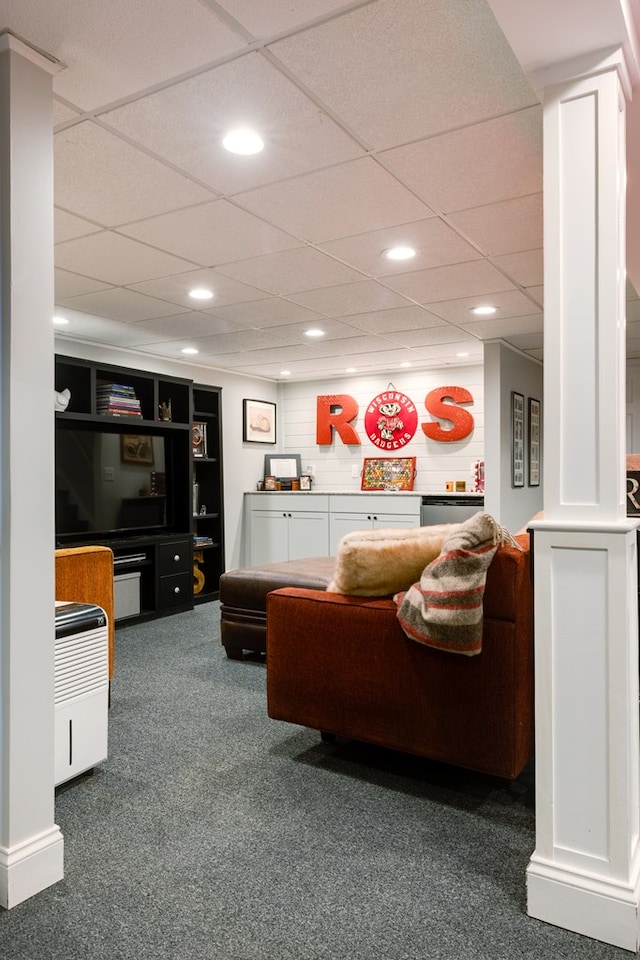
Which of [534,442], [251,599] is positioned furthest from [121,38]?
[534,442]

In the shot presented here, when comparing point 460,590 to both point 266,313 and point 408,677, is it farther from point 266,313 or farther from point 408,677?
point 266,313

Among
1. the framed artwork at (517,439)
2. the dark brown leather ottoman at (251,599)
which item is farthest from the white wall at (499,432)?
the dark brown leather ottoman at (251,599)

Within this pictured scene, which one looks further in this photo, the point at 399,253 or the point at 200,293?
the point at 200,293

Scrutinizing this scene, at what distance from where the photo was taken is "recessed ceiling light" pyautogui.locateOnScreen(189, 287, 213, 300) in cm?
396

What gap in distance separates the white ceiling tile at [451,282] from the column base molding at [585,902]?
284cm

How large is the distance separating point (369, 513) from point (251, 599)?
272cm

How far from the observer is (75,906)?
170cm

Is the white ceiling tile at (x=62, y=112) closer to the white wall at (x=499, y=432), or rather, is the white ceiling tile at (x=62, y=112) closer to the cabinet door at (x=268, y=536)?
the white wall at (x=499, y=432)

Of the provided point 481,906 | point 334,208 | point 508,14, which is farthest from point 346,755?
point 508,14

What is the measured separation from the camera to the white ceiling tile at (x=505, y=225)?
2795 mm

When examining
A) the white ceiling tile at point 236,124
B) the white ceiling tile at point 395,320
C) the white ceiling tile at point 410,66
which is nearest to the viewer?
the white ceiling tile at point 410,66

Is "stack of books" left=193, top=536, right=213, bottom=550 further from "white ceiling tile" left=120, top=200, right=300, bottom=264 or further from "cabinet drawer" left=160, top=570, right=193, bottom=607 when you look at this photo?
"white ceiling tile" left=120, top=200, right=300, bottom=264

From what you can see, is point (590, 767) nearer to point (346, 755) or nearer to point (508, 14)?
point (346, 755)

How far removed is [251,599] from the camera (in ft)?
12.9
